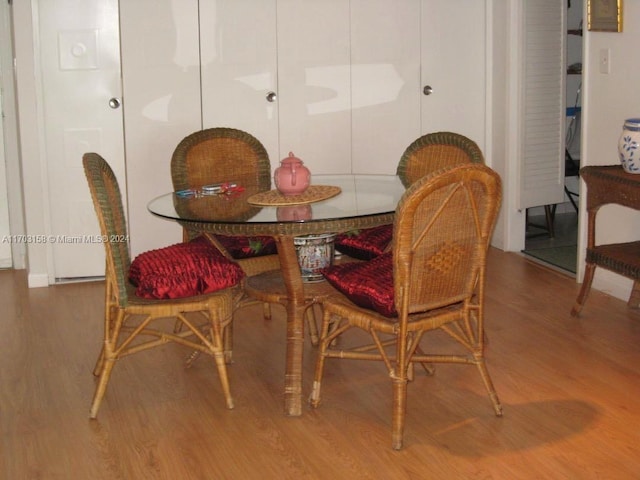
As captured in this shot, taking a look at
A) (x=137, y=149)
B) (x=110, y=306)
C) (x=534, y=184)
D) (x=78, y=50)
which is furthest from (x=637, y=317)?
(x=78, y=50)

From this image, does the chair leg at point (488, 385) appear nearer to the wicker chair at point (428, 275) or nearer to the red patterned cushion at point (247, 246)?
the wicker chair at point (428, 275)

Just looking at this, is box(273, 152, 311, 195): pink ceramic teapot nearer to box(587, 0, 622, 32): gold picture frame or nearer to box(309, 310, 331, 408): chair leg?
box(309, 310, 331, 408): chair leg

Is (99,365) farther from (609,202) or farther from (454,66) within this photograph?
(454,66)

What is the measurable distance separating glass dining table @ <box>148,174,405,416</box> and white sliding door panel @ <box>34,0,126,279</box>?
149 centimetres

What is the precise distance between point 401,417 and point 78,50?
2861 mm

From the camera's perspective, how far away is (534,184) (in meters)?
5.40

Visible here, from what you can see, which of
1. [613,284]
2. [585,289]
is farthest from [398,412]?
[613,284]

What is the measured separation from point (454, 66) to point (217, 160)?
6.08 feet

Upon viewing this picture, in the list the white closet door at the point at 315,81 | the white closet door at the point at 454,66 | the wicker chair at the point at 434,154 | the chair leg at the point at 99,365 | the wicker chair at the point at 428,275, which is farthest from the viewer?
the white closet door at the point at 454,66

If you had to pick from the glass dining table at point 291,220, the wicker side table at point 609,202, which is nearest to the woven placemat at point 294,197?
the glass dining table at point 291,220

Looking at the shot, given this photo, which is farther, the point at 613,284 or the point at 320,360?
the point at 613,284

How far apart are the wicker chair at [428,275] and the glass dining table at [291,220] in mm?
141

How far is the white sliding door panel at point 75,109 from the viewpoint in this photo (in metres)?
4.80

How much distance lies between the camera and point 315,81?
5.18 meters
